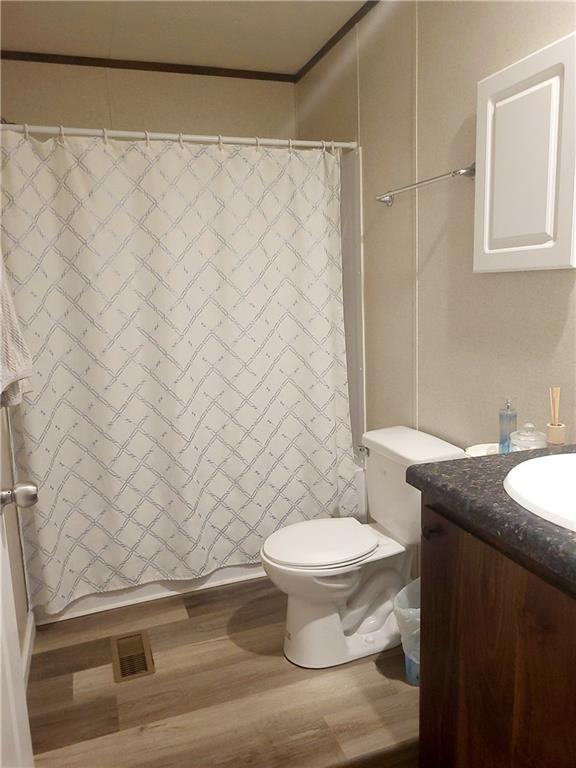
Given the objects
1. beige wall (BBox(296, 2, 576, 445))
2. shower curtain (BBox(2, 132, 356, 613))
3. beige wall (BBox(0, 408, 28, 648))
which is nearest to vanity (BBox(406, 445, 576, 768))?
beige wall (BBox(296, 2, 576, 445))

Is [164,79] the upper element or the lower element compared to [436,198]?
upper

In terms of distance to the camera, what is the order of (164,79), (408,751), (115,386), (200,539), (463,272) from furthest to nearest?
(164,79)
(200,539)
(115,386)
(463,272)
(408,751)

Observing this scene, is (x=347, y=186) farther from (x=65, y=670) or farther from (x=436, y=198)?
(x=65, y=670)

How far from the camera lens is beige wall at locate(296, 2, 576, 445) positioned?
5.18ft

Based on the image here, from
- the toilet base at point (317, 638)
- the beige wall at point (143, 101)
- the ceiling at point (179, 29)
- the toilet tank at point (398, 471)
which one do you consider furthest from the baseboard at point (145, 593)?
the ceiling at point (179, 29)

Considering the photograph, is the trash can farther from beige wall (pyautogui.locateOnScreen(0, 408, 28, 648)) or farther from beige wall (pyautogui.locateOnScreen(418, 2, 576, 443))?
beige wall (pyautogui.locateOnScreen(0, 408, 28, 648))

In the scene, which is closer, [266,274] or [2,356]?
[2,356]

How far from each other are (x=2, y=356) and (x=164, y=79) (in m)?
2.13

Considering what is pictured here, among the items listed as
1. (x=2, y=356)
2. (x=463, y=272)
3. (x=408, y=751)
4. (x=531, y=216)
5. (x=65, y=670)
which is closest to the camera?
(x=2, y=356)

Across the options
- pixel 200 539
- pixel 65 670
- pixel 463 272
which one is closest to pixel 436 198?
pixel 463 272

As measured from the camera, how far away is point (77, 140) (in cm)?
211

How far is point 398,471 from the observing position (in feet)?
6.61

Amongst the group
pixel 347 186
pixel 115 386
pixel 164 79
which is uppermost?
pixel 164 79

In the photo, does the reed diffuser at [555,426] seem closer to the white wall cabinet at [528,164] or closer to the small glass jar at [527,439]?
the small glass jar at [527,439]
